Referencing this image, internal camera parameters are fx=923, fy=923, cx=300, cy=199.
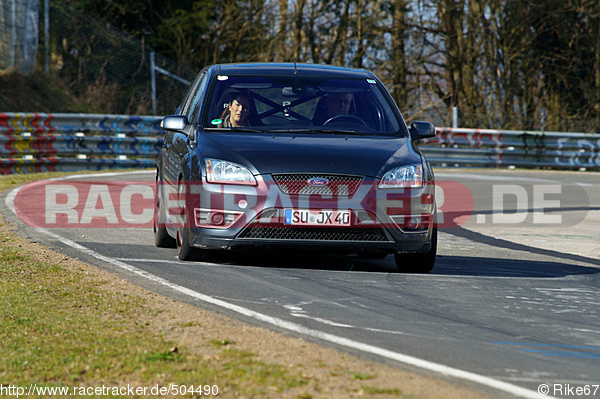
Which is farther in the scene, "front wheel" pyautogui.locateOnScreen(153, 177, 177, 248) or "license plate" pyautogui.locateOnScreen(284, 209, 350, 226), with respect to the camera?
"front wheel" pyautogui.locateOnScreen(153, 177, 177, 248)

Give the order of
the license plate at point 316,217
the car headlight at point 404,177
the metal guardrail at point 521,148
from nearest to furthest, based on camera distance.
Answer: the license plate at point 316,217, the car headlight at point 404,177, the metal guardrail at point 521,148

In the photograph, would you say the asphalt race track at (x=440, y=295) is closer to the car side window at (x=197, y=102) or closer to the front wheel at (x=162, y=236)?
the front wheel at (x=162, y=236)

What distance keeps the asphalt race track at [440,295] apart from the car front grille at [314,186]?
70 centimetres

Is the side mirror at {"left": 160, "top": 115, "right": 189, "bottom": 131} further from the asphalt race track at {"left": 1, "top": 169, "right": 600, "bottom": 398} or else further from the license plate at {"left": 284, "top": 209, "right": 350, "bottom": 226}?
the license plate at {"left": 284, "top": 209, "right": 350, "bottom": 226}

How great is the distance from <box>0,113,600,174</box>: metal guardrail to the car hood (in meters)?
13.7

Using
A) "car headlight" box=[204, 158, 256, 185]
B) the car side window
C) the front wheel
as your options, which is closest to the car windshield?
the car side window

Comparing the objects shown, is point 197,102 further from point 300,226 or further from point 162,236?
point 300,226

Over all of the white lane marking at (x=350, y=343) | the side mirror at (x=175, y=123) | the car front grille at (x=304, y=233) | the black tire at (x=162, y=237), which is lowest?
the white lane marking at (x=350, y=343)

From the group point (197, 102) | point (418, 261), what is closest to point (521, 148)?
point (197, 102)

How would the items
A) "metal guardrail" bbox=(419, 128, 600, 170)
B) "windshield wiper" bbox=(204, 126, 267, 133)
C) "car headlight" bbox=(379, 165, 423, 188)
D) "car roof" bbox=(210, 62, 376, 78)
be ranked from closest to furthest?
"car headlight" bbox=(379, 165, 423, 188) < "windshield wiper" bbox=(204, 126, 267, 133) < "car roof" bbox=(210, 62, 376, 78) < "metal guardrail" bbox=(419, 128, 600, 170)

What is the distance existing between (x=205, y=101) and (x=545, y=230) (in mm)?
5413

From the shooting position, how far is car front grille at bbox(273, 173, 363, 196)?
7316mm

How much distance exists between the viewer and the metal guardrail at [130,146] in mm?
20953

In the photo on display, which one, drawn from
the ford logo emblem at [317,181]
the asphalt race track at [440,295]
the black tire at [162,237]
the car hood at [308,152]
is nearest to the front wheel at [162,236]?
the black tire at [162,237]
